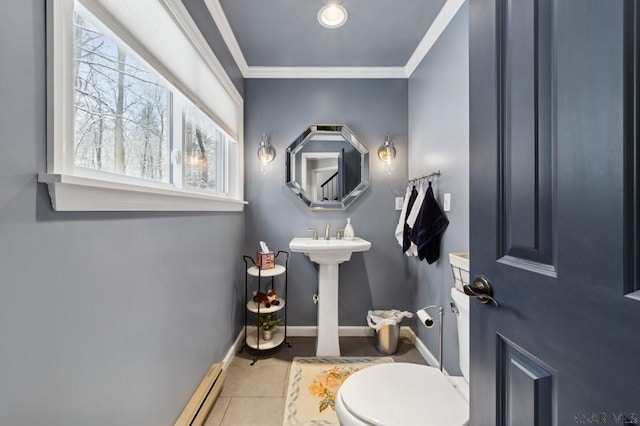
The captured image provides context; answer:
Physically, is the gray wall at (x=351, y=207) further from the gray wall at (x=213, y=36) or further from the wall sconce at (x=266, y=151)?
the gray wall at (x=213, y=36)

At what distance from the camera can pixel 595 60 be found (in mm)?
438

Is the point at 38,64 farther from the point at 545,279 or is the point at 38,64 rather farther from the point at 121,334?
the point at 545,279

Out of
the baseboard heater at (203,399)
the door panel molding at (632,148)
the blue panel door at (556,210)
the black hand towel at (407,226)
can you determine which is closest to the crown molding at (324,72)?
the black hand towel at (407,226)

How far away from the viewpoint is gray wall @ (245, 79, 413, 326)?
7.91 ft

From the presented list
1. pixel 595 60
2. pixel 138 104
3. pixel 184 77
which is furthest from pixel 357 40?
pixel 595 60

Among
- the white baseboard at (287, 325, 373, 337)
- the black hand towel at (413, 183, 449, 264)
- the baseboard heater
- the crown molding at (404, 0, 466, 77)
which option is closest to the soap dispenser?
the black hand towel at (413, 183, 449, 264)

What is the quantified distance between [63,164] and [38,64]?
228 millimetres

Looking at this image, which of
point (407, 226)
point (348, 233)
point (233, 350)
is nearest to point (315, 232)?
point (348, 233)

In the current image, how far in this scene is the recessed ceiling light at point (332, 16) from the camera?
5.57ft

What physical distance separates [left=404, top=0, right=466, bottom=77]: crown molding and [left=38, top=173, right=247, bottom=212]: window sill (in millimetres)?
1888

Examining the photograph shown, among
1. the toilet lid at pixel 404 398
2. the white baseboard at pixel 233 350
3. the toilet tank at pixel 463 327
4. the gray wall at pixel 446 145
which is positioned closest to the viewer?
the toilet lid at pixel 404 398

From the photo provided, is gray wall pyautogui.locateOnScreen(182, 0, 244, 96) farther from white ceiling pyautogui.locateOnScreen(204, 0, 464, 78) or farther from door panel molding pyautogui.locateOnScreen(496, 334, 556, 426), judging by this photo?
door panel molding pyautogui.locateOnScreen(496, 334, 556, 426)

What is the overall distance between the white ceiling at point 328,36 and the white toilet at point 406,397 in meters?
1.77

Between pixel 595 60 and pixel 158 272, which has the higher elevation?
pixel 595 60
